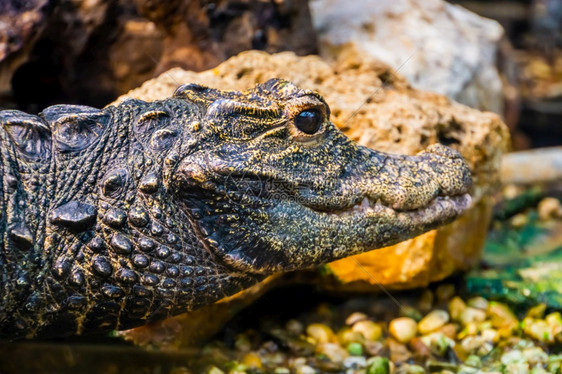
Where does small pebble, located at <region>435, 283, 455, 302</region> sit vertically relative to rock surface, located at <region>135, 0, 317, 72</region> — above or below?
below

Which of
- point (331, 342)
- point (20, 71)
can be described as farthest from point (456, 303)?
point (20, 71)

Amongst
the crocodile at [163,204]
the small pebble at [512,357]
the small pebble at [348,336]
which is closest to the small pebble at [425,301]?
the small pebble at [348,336]

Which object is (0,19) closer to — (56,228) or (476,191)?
(56,228)

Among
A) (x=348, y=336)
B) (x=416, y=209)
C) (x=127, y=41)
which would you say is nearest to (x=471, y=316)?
(x=348, y=336)

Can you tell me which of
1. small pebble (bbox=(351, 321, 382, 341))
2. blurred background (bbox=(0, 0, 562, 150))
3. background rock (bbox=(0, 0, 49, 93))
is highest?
background rock (bbox=(0, 0, 49, 93))

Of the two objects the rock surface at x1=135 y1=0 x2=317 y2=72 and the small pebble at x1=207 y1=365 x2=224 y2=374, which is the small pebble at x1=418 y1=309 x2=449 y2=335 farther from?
the rock surface at x1=135 y1=0 x2=317 y2=72

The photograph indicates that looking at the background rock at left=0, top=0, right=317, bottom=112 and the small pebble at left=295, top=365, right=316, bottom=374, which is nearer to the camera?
the small pebble at left=295, top=365, right=316, bottom=374

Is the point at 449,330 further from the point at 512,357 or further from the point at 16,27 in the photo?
the point at 16,27

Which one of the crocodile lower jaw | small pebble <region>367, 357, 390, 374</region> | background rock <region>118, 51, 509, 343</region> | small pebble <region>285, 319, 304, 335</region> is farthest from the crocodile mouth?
small pebble <region>285, 319, 304, 335</region>
